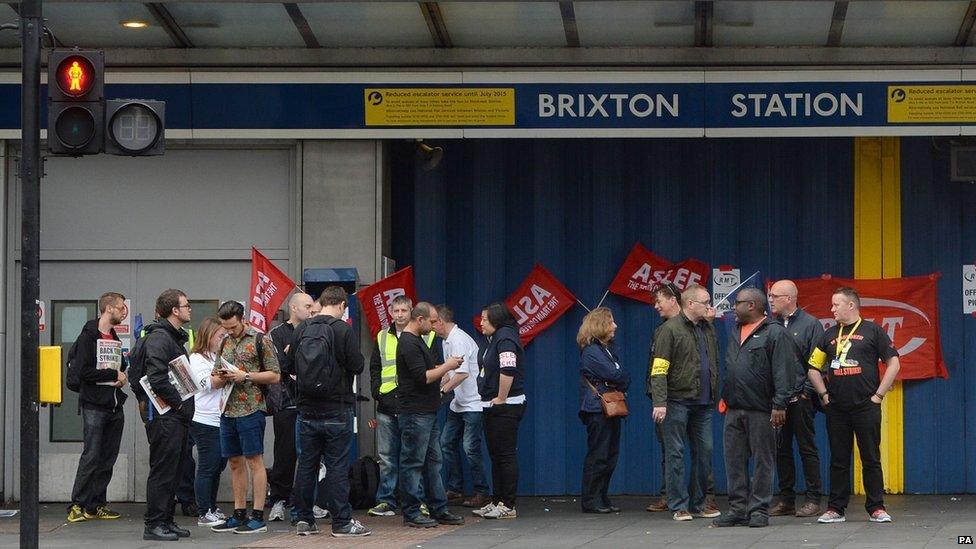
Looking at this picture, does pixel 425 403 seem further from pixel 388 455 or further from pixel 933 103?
pixel 933 103

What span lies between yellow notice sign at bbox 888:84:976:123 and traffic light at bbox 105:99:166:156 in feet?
22.9

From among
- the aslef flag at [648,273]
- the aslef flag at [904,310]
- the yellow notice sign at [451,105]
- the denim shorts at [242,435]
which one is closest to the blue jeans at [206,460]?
the denim shorts at [242,435]

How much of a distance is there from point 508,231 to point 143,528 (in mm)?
4804

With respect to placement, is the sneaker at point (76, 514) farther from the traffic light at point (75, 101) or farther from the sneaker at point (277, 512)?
the traffic light at point (75, 101)

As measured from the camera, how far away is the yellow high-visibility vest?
12.4 meters

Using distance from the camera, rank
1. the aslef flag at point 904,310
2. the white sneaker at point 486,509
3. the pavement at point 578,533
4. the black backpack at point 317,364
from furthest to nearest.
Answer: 1. the aslef flag at point 904,310
2. the white sneaker at point 486,509
3. the black backpack at point 317,364
4. the pavement at point 578,533

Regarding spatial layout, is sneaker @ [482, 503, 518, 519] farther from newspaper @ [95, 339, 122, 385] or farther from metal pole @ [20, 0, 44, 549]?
metal pole @ [20, 0, 44, 549]

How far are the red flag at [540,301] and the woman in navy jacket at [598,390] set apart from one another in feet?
6.04

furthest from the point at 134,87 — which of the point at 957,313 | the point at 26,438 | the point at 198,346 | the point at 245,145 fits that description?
the point at 957,313

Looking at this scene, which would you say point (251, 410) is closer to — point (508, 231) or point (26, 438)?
point (26, 438)

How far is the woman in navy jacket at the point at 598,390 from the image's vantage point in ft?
42.2

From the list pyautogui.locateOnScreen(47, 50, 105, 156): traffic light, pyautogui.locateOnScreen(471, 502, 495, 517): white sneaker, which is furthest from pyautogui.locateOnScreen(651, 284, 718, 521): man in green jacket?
pyautogui.locateOnScreen(47, 50, 105, 156): traffic light

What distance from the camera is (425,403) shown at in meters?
12.0

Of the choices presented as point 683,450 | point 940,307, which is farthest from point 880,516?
point 940,307
